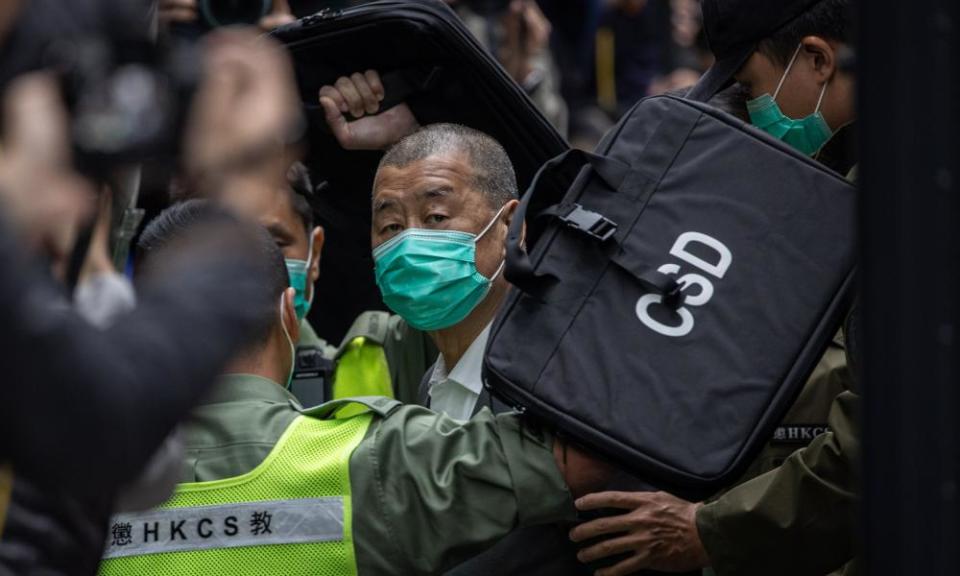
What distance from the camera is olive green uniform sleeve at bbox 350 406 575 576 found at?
2834 millimetres

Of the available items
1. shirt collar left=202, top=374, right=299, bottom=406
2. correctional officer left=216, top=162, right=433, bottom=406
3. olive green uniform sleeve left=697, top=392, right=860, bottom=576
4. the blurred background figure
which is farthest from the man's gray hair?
olive green uniform sleeve left=697, top=392, right=860, bottom=576

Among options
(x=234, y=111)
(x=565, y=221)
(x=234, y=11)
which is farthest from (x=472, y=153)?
(x=234, y=111)

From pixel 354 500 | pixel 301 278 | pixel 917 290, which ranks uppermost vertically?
pixel 917 290

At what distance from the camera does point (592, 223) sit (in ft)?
9.38

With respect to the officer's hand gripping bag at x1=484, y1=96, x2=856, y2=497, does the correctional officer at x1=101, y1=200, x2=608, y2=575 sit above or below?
below

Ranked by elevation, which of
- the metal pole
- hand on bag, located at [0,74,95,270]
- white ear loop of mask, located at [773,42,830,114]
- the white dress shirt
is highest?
the metal pole

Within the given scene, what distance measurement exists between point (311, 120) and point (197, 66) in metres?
2.44

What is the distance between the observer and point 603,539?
118 inches

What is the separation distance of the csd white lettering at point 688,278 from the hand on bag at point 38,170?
4.55ft

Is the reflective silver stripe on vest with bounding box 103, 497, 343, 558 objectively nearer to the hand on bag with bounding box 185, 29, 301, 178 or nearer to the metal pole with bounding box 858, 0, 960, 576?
the hand on bag with bounding box 185, 29, 301, 178

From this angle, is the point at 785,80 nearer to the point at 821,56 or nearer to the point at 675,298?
the point at 821,56

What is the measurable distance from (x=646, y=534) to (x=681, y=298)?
1.58 ft

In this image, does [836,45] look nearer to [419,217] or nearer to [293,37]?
[419,217]

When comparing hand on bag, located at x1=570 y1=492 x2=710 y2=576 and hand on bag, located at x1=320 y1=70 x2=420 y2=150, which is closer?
hand on bag, located at x1=570 y1=492 x2=710 y2=576
